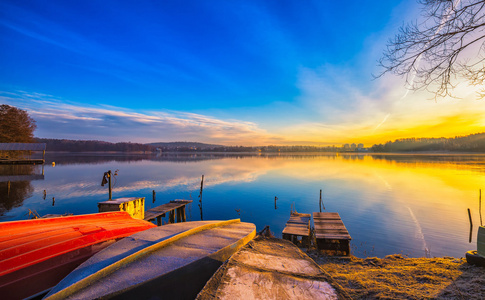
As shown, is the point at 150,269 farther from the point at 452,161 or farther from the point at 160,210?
the point at 452,161

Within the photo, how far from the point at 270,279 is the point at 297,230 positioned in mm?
11152

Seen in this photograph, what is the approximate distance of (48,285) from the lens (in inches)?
172

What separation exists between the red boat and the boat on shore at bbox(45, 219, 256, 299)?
1537mm

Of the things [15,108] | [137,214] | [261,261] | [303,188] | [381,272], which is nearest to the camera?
[261,261]

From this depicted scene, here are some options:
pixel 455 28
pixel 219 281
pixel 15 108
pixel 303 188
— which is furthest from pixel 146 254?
pixel 15 108

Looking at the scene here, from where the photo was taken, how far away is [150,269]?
335 cm

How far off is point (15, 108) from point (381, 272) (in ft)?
311

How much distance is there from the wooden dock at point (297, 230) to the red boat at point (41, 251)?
8.81 meters

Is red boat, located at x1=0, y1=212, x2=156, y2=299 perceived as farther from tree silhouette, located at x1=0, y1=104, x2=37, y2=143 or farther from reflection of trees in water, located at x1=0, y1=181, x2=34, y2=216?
tree silhouette, located at x1=0, y1=104, x2=37, y2=143

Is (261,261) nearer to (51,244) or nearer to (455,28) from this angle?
(51,244)

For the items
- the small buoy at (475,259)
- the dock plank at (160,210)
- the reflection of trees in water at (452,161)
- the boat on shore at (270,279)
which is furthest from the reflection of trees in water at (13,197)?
the reflection of trees in water at (452,161)

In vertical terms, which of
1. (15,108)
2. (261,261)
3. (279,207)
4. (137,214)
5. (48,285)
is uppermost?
(15,108)

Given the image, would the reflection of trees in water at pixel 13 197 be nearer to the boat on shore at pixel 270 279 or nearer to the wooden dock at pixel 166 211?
the wooden dock at pixel 166 211

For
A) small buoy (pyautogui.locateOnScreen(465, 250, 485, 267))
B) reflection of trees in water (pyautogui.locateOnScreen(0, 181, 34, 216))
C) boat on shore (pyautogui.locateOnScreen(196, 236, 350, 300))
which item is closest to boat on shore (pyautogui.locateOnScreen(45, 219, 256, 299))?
boat on shore (pyautogui.locateOnScreen(196, 236, 350, 300))
